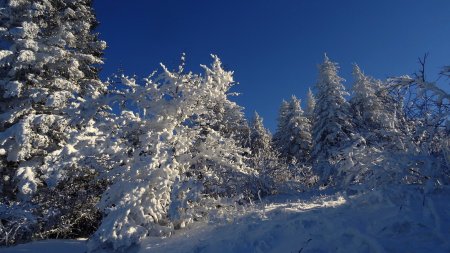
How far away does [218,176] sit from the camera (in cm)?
1130

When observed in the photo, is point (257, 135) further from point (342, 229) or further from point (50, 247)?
point (342, 229)

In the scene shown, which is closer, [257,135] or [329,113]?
[329,113]

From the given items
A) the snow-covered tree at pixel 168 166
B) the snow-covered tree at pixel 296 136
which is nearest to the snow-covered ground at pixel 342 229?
the snow-covered tree at pixel 168 166

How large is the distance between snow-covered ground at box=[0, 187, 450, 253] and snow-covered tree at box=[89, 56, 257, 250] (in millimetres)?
781

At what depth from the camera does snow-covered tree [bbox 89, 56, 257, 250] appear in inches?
348

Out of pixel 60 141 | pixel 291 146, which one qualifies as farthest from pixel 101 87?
pixel 291 146

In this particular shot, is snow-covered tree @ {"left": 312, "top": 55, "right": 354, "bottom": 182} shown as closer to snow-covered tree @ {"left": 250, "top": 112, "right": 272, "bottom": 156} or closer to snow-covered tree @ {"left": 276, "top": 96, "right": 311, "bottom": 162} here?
snow-covered tree @ {"left": 276, "top": 96, "right": 311, "bottom": 162}

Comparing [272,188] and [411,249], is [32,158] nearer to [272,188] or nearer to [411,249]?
[272,188]

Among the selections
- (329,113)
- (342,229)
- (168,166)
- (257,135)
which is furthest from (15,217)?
(257,135)

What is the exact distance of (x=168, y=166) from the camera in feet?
31.4

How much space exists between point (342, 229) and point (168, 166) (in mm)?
4809

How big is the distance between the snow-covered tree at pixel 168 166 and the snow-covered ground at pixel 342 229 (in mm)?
781

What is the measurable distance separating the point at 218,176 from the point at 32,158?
6.33 meters

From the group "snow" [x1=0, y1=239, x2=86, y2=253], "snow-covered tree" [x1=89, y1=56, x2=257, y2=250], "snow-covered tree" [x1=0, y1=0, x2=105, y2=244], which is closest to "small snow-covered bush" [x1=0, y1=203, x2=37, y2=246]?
"snow" [x1=0, y1=239, x2=86, y2=253]
